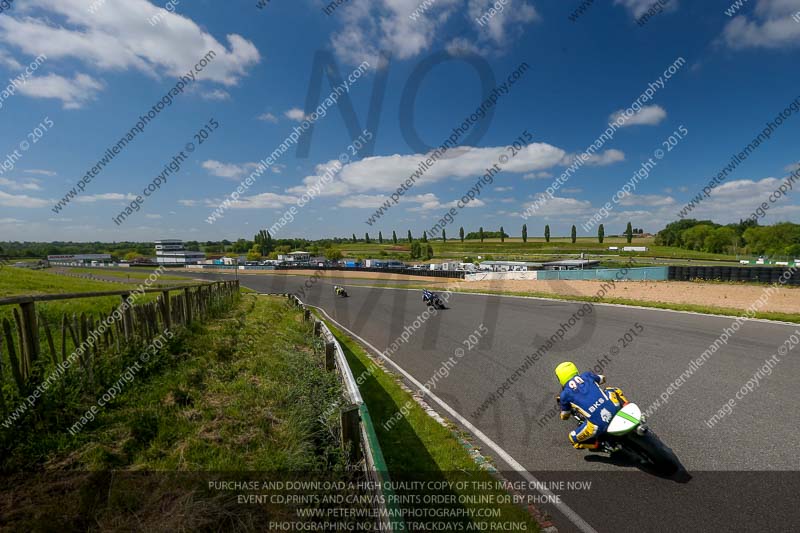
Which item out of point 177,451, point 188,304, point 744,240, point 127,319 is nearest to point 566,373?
point 177,451

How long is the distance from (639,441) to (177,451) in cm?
534

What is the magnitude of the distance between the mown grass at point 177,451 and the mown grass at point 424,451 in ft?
2.78

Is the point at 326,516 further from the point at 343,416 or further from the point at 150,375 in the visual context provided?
the point at 150,375

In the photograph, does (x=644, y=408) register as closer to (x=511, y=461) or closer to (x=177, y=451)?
(x=511, y=461)

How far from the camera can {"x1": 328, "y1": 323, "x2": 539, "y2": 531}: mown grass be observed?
354 centimetres

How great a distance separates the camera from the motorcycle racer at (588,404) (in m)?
4.27

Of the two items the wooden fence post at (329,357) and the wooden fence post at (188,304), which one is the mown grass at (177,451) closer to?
the wooden fence post at (329,357)

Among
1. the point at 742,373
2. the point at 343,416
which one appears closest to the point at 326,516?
the point at 343,416

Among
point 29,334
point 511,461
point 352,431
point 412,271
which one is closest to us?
point 352,431

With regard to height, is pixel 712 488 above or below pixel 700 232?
below

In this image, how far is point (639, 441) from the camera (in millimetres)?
4062

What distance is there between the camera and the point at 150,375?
5.92 meters

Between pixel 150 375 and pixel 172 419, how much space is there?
5.88ft

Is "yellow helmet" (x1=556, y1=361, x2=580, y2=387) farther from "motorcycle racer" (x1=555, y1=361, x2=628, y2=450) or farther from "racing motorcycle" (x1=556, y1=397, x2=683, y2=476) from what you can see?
"racing motorcycle" (x1=556, y1=397, x2=683, y2=476)
